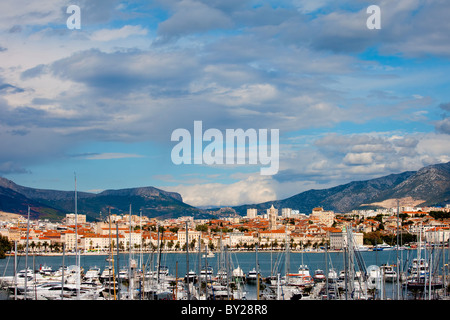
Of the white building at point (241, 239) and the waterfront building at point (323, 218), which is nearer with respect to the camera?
the white building at point (241, 239)

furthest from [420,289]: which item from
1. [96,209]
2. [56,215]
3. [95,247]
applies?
[96,209]

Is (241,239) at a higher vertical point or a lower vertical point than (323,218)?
lower

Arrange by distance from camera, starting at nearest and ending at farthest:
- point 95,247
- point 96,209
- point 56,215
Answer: point 95,247, point 56,215, point 96,209

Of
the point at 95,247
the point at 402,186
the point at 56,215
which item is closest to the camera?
the point at 95,247

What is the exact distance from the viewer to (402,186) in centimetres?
Answer: 14312

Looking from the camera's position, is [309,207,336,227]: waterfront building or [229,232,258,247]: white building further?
[309,207,336,227]: waterfront building

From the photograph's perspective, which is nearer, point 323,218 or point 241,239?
point 241,239

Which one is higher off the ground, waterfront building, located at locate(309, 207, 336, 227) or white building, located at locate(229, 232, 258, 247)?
waterfront building, located at locate(309, 207, 336, 227)

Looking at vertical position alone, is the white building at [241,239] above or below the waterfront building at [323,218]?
below
